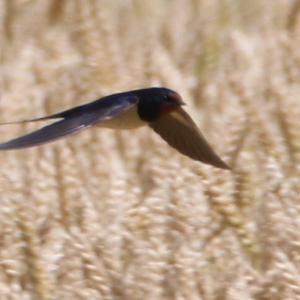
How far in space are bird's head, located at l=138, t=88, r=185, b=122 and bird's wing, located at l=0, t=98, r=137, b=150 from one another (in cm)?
7

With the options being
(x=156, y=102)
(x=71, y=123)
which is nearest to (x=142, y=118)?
(x=156, y=102)

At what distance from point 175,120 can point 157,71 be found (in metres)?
0.62

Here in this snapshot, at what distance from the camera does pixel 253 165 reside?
12.0 feet

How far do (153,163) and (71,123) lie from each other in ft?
3.01

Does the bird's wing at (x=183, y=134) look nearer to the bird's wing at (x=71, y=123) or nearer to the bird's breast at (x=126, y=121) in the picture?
the bird's breast at (x=126, y=121)

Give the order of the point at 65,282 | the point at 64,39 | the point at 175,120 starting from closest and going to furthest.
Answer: the point at 65,282 → the point at 175,120 → the point at 64,39

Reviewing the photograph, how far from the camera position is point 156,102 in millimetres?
3346

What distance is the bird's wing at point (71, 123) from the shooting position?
2.79m

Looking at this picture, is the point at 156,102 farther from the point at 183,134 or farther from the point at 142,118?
the point at 183,134

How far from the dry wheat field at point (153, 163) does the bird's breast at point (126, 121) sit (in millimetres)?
182

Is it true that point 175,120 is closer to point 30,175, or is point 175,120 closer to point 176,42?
point 30,175

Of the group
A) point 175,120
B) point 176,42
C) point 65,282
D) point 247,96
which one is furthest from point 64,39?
point 65,282

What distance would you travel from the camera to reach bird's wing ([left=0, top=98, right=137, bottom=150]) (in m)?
2.79

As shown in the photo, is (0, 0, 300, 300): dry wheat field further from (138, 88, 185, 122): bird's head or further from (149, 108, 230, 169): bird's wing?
(138, 88, 185, 122): bird's head
